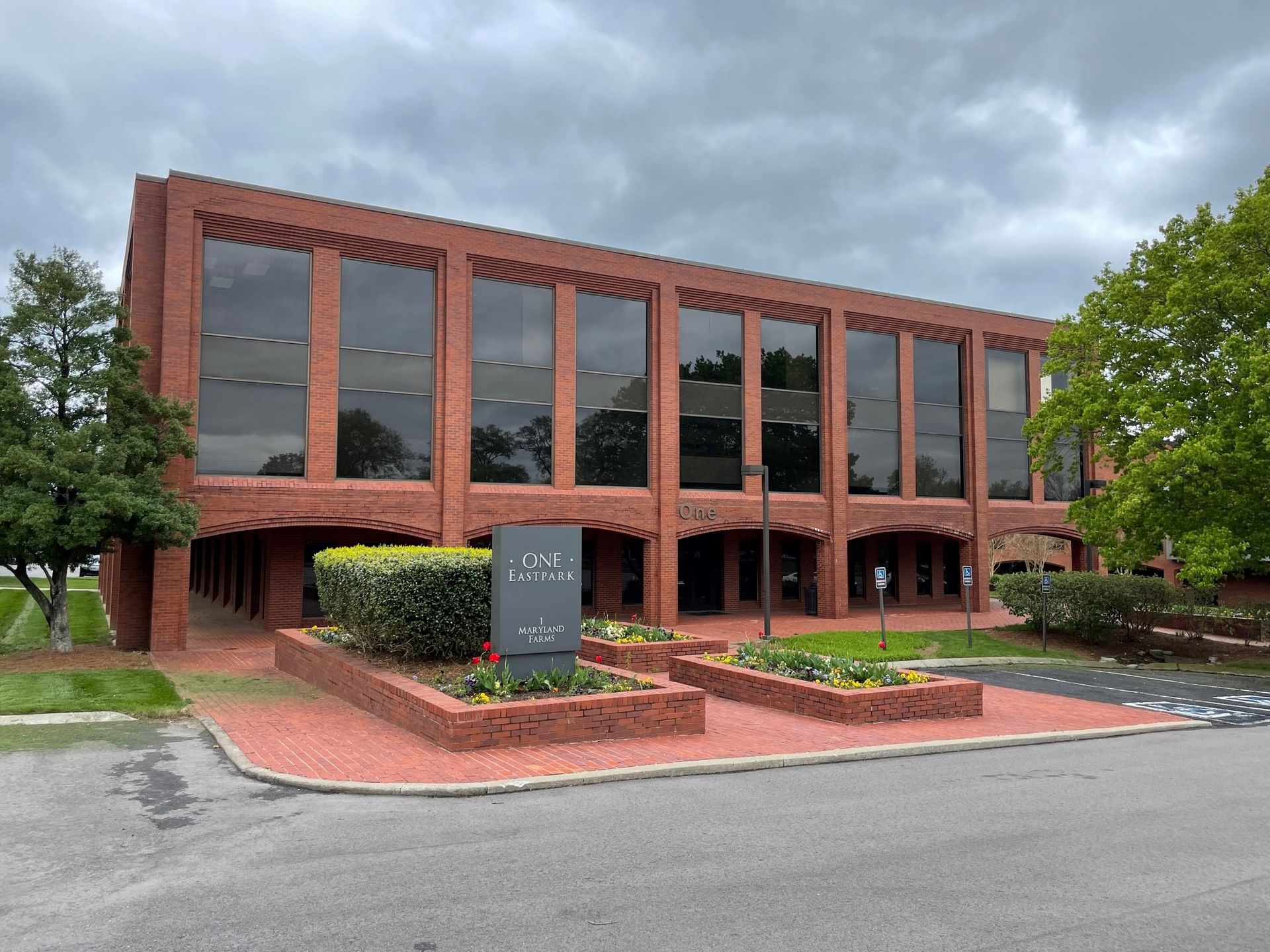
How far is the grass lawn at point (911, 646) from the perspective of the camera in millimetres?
19422

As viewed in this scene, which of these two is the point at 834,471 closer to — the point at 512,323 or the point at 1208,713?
the point at 512,323

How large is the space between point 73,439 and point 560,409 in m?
11.5

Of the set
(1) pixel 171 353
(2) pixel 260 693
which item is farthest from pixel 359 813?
(1) pixel 171 353

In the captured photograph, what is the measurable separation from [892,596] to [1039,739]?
22.6m

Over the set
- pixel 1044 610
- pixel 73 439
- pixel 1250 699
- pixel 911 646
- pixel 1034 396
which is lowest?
pixel 1250 699

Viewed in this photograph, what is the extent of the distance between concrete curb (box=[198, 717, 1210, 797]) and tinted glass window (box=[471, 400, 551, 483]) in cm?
1306

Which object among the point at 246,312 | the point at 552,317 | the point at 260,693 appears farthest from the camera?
the point at 552,317

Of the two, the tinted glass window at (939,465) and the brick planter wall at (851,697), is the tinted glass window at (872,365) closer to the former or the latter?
the tinted glass window at (939,465)

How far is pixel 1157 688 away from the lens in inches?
672

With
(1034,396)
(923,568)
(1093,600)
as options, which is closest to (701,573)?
(923,568)

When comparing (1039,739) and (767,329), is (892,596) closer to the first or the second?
(767,329)

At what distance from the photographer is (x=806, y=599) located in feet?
98.2

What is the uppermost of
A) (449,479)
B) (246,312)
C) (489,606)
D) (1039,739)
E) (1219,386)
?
(246,312)

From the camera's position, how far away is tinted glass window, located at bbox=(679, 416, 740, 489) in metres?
26.7
